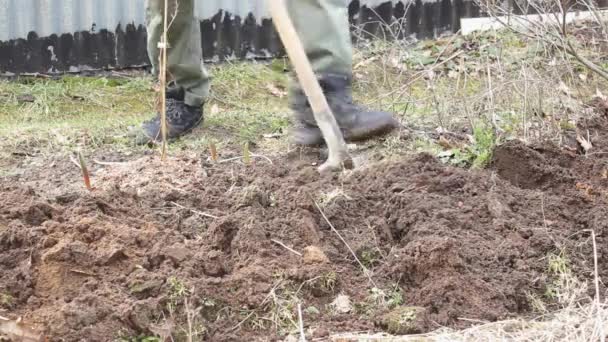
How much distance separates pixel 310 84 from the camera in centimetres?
310

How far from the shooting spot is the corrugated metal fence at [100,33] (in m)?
6.30

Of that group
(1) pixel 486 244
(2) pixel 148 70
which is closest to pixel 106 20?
(2) pixel 148 70

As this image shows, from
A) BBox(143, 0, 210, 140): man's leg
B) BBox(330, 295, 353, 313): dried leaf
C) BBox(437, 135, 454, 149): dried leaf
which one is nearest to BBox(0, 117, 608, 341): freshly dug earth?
BBox(330, 295, 353, 313): dried leaf

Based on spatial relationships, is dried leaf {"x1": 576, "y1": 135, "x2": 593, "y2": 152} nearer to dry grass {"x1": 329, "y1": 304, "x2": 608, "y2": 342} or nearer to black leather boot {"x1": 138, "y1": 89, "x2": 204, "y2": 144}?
dry grass {"x1": 329, "y1": 304, "x2": 608, "y2": 342}

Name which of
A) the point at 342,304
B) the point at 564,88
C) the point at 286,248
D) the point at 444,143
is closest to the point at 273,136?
the point at 444,143

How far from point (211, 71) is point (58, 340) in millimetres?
4470

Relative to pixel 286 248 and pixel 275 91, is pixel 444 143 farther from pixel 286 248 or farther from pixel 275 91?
pixel 275 91

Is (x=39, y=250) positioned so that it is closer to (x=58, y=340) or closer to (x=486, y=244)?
(x=58, y=340)

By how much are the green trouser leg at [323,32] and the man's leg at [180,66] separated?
3.02 ft

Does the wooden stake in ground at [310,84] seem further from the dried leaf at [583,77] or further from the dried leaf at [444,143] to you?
the dried leaf at [583,77]

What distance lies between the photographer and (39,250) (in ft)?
8.13

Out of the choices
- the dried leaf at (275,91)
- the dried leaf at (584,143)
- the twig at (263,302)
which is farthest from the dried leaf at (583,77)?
the twig at (263,302)

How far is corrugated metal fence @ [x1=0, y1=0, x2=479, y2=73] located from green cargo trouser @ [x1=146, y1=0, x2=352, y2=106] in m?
1.84

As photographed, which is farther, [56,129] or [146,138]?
[56,129]
